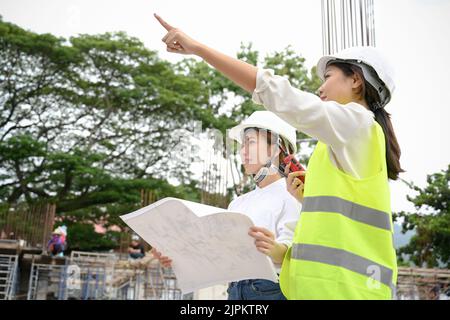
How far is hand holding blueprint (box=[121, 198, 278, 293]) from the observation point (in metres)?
1.54

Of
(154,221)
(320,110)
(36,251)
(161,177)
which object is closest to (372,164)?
(320,110)

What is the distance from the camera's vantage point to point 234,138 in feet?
7.59

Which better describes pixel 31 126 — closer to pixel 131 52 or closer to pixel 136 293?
pixel 131 52

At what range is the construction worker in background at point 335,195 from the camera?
46.8 inches

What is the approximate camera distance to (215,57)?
1272 mm

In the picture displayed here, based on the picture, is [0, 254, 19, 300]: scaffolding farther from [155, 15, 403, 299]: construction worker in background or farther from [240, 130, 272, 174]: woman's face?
[155, 15, 403, 299]: construction worker in background

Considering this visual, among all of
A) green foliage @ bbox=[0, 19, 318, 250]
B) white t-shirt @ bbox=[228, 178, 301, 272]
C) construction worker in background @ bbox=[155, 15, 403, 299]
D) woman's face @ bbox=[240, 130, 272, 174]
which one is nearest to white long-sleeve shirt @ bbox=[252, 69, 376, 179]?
construction worker in background @ bbox=[155, 15, 403, 299]

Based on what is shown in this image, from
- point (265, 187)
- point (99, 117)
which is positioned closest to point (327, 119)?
point (265, 187)

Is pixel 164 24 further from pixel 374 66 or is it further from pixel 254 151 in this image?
pixel 254 151

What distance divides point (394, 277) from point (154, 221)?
0.75 meters

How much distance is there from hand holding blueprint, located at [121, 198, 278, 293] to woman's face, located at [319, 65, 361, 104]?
1.36ft

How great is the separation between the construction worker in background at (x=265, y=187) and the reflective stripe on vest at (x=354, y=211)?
59 centimetres

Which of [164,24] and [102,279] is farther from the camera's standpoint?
[102,279]

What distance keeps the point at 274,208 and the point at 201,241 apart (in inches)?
17.7
